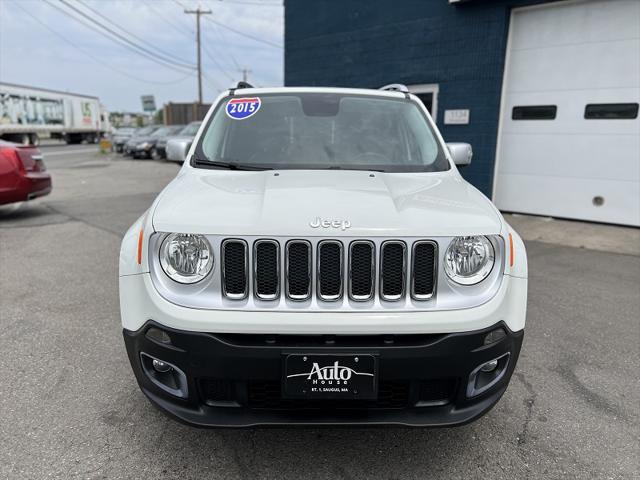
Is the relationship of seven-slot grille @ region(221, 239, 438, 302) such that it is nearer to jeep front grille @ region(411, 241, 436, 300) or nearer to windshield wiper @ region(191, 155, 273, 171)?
Answer: jeep front grille @ region(411, 241, 436, 300)

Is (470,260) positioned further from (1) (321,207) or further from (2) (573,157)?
(2) (573,157)

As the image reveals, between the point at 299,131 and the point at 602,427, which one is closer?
the point at 602,427

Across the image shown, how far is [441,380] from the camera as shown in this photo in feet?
6.48

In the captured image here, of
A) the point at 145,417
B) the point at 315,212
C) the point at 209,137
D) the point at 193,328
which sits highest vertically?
the point at 209,137

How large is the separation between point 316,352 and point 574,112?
7709mm

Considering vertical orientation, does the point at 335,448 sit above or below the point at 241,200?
below

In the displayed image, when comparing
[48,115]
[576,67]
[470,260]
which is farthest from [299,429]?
[48,115]

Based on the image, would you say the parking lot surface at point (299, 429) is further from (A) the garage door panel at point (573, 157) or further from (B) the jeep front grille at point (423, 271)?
(A) the garage door panel at point (573, 157)

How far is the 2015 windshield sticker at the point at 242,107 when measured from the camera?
10.8 feet

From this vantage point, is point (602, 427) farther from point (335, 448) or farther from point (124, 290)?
point (124, 290)

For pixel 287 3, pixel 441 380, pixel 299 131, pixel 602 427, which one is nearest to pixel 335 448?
pixel 441 380

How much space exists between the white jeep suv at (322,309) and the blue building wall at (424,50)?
7318mm

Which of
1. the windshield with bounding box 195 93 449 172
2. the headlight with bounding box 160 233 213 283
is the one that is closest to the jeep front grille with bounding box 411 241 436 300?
the headlight with bounding box 160 233 213 283

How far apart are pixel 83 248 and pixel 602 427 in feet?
19.0
